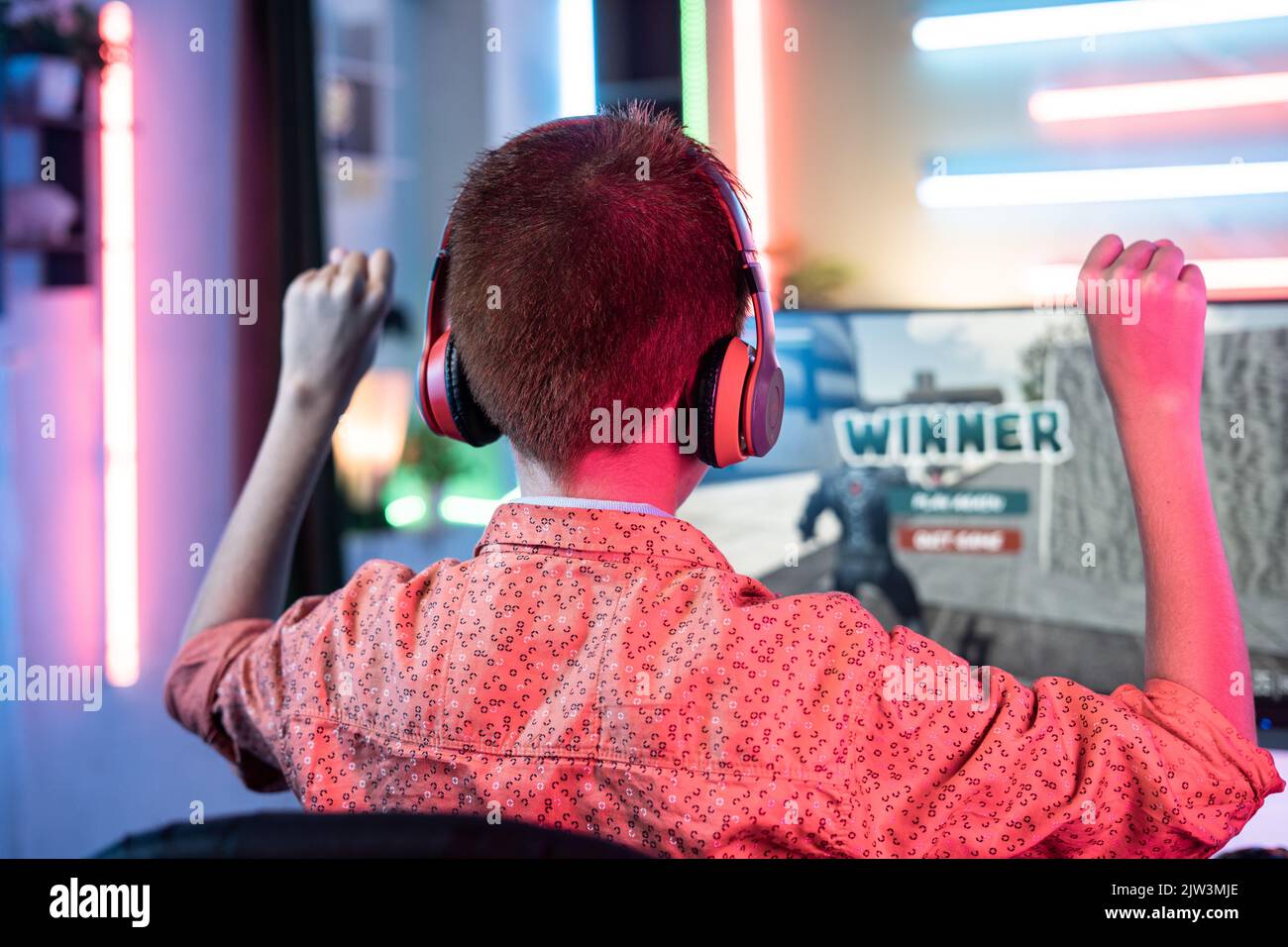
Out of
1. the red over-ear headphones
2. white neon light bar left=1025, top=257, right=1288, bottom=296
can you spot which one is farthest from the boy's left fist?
white neon light bar left=1025, top=257, right=1288, bottom=296

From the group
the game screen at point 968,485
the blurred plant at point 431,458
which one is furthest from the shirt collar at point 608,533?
the blurred plant at point 431,458

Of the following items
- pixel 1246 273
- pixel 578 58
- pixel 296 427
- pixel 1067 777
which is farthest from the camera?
pixel 578 58

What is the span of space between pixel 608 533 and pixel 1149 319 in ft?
1.23

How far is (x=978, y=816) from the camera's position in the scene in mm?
564

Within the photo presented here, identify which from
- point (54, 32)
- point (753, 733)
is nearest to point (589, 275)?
point (753, 733)

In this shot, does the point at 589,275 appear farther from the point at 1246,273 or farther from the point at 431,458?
the point at 431,458

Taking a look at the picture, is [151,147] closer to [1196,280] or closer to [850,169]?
[850,169]

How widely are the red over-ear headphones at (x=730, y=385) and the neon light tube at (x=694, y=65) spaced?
2.50 feet

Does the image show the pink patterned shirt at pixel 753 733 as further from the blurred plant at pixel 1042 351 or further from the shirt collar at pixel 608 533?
the blurred plant at pixel 1042 351

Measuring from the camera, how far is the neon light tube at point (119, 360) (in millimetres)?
1729

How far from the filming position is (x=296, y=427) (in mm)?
842

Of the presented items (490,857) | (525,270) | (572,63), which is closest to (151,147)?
(572,63)

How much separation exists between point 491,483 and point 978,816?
255cm

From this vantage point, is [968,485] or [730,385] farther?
[968,485]
